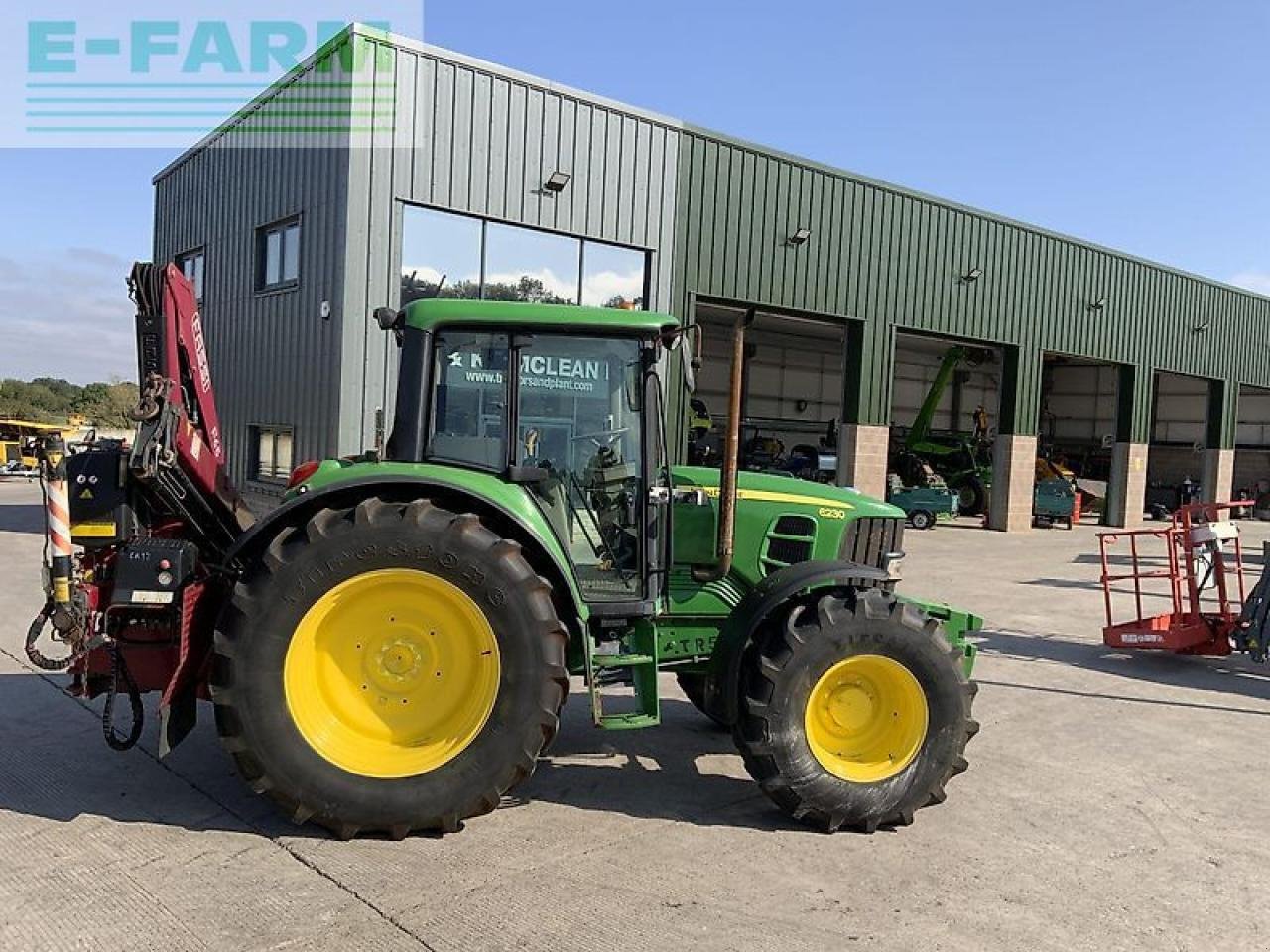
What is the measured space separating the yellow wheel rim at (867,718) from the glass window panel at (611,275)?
9894 mm

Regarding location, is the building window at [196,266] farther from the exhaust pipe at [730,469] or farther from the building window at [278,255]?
the exhaust pipe at [730,469]

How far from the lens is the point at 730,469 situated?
439 cm

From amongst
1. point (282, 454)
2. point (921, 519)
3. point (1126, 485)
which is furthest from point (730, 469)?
point (1126, 485)

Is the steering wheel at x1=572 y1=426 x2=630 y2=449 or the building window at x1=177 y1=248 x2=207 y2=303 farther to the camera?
the building window at x1=177 y1=248 x2=207 y2=303

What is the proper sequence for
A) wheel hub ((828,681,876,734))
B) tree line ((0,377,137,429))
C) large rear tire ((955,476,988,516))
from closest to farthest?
wheel hub ((828,681,876,734)), large rear tire ((955,476,988,516)), tree line ((0,377,137,429))

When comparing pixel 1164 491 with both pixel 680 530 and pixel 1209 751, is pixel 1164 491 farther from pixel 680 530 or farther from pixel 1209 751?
pixel 680 530

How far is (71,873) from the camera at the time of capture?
3.63 m

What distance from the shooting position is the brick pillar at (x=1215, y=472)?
27453 millimetres

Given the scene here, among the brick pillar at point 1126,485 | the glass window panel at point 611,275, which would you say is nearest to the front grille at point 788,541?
the glass window panel at point 611,275

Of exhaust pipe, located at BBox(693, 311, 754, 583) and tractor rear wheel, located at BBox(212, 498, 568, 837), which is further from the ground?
exhaust pipe, located at BBox(693, 311, 754, 583)

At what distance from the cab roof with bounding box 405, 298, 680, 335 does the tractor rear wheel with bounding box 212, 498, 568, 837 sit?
93 centimetres

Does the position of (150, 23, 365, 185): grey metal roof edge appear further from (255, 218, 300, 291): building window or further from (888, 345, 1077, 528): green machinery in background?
(888, 345, 1077, 528): green machinery in background

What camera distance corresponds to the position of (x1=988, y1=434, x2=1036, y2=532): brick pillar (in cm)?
2125

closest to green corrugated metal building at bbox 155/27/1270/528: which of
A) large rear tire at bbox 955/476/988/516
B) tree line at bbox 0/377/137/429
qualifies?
large rear tire at bbox 955/476/988/516
